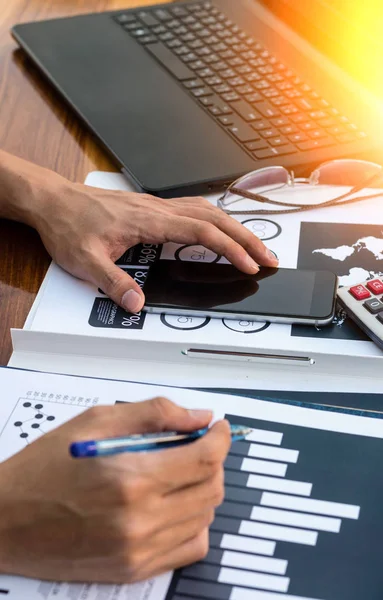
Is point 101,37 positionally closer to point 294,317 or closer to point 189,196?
point 189,196

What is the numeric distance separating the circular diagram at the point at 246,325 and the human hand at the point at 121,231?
0.20 ft

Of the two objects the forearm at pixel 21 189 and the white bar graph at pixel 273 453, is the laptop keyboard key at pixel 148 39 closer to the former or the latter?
the forearm at pixel 21 189

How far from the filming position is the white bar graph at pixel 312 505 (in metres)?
0.55

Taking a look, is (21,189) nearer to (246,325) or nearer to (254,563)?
(246,325)

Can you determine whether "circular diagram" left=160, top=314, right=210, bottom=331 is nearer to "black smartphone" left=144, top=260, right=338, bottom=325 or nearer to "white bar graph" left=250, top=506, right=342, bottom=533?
"black smartphone" left=144, top=260, right=338, bottom=325

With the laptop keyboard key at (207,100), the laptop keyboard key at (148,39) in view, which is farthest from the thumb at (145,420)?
the laptop keyboard key at (148,39)

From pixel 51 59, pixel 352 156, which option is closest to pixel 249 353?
pixel 352 156

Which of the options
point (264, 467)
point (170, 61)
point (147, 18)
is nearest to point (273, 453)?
point (264, 467)

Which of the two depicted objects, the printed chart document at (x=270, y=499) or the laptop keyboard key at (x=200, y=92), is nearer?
the printed chart document at (x=270, y=499)

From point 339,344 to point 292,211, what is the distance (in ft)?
0.73

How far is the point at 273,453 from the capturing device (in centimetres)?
59

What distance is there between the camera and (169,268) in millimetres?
764

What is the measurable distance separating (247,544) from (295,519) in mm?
39

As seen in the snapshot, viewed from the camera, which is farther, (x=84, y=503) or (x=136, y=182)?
(x=136, y=182)
